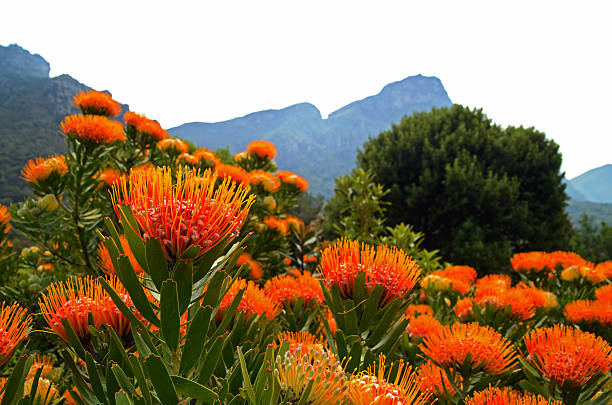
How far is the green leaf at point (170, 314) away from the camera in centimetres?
57

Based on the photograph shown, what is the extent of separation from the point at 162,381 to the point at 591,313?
2411 mm

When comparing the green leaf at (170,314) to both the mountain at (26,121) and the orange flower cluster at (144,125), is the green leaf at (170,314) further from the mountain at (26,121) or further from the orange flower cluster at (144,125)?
the mountain at (26,121)

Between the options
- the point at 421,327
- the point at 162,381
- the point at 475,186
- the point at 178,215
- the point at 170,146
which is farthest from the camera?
the point at 475,186

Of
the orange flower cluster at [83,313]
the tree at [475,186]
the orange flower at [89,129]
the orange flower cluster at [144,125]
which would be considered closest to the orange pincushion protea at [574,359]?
the orange flower cluster at [83,313]

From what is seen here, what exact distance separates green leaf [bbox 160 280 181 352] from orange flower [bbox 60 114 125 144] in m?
1.93

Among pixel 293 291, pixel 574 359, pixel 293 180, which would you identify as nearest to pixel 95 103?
pixel 293 180

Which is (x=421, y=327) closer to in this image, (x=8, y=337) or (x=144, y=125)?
(x=8, y=337)

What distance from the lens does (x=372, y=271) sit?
1009 millimetres

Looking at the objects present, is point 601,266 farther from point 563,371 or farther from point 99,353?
point 99,353

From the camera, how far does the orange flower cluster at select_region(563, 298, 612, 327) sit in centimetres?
188

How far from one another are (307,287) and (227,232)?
1.06 metres

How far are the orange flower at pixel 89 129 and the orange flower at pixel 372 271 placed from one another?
182 centimetres

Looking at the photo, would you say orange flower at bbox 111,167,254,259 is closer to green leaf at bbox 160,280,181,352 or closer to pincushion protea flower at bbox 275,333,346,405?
green leaf at bbox 160,280,181,352

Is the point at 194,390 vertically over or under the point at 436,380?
over
